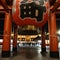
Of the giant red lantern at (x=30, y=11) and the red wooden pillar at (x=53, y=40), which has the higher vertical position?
the giant red lantern at (x=30, y=11)

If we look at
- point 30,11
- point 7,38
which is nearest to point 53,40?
point 30,11

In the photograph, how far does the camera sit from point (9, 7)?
30.4 feet

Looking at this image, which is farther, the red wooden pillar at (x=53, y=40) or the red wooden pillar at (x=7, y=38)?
the red wooden pillar at (x=7, y=38)

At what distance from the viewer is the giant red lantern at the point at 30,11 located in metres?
8.75

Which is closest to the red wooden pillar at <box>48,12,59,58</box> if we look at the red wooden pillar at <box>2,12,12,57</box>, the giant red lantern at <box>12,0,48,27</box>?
the giant red lantern at <box>12,0,48,27</box>

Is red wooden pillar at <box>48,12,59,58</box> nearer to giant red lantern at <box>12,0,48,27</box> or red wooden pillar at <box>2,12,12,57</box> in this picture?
giant red lantern at <box>12,0,48,27</box>

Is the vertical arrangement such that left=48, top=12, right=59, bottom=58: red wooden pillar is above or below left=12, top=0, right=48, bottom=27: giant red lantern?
below

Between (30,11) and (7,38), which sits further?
(7,38)

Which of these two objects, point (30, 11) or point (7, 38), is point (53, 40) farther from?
point (7, 38)

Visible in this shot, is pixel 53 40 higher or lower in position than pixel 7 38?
lower

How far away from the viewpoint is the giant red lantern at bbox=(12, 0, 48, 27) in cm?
875

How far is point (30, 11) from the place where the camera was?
8.74 metres

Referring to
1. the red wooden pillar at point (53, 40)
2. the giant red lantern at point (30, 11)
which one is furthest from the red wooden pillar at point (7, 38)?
the red wooden pillar at point (53, 40)

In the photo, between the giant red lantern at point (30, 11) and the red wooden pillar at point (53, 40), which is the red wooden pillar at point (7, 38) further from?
the red wooden pillar at point (53, 40)
